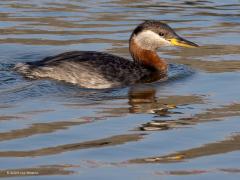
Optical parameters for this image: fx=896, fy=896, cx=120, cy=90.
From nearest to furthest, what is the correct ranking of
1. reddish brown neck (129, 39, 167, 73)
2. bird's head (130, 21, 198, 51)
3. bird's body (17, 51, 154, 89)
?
bird's body (17, 51, 154, 89), bird's head (130, 21, 198, 51), reddish brown neck (129, 39, 167, 73)

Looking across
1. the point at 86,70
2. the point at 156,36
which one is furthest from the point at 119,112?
the point at 156,36

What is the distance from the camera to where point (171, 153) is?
883cm

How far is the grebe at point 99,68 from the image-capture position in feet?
41.3

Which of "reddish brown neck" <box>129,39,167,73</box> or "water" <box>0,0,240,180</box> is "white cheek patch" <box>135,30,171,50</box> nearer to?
"reddish brown neck" <box>129,39,167,73</box>

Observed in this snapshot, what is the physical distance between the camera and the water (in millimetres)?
8398

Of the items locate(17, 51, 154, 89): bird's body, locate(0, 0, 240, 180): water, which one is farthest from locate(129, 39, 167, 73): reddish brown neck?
locate(17, 51, 154, 89): bird's body

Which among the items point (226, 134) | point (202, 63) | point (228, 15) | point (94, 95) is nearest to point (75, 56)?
point (94, 95)

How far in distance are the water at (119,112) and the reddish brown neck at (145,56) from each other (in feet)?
1.01

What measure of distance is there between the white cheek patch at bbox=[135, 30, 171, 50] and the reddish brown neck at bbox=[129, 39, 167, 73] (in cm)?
8

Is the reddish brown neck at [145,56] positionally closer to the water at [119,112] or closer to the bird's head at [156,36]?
the bird's head at [156,36]

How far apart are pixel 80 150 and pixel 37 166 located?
733 millimetres

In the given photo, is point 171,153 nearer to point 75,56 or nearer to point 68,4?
point 75,56

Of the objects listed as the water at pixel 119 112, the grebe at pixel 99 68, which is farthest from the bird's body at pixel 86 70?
the water at pixel 119 112

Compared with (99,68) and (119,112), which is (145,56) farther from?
(119,112)
